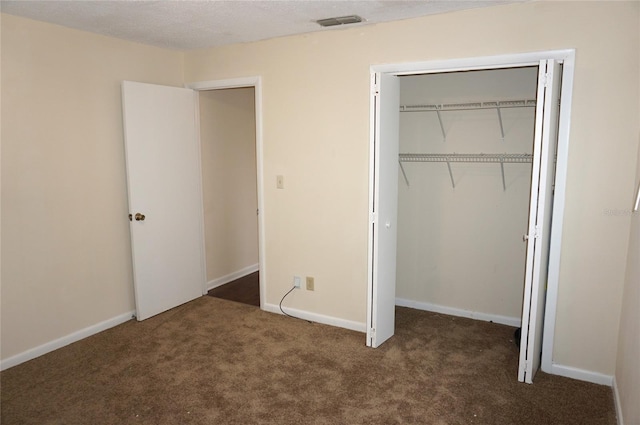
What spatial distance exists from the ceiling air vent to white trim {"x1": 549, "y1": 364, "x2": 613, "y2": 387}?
8.89ft

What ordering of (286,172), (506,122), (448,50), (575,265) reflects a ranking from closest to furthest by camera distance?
(575,265)
(448,50)
(506,122)
(286,172)

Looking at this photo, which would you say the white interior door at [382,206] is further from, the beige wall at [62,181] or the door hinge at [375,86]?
the beige wall at [62,181]

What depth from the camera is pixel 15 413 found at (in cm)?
257

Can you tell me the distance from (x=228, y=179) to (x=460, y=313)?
2734mm

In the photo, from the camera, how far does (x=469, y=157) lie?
12.3 feet

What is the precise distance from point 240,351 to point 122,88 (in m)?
2.29

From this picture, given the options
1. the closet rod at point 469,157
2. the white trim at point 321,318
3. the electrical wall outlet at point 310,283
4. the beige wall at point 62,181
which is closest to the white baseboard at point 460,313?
the white trim at point 321,318

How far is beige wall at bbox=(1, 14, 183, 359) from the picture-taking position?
9.95 ft

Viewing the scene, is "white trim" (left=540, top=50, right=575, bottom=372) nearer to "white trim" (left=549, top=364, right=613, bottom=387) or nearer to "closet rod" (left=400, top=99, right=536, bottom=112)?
"white trim" (left=549, top=364, right=613, bottom=387)

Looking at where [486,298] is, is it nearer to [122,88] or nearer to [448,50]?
[448,50]

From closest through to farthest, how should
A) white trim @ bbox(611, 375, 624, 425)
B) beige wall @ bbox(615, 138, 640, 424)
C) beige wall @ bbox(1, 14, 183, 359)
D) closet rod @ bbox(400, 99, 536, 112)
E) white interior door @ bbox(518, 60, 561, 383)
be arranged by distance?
beige wall @ bbox(615, 138, 640, 424)
white trim @ bbox(611, 375, 624, 425)
white interior door @ bbox(518, 60, 561, 383)
beige wall @ bbox(1, 14, 183, 359)
closet rod @ bbox(400, 99, 536, 112)

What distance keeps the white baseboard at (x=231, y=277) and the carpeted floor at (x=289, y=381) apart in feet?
3.14

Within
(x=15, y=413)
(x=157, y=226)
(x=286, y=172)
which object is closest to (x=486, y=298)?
(x=286, y=172)

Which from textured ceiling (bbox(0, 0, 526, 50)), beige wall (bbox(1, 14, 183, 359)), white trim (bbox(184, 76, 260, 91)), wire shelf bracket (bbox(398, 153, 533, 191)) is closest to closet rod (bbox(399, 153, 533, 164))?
wire shelf bracket (bbox(398, 153, 533, 191))
